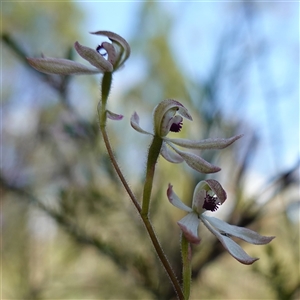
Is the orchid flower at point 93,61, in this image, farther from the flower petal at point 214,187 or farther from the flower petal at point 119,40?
the flower petal at point 214,187

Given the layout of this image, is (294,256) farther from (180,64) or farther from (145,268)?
(180,64)

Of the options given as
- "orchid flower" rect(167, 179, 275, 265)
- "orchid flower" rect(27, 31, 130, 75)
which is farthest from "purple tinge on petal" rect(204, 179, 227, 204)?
"orchid flower" rect(27, 31, 130, 75)

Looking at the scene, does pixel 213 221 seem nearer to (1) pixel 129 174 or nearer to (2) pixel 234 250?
(2) pixel 234 250

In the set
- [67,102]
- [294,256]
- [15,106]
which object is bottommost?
[15,106]

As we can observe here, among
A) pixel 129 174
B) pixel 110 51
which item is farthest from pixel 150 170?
pixel 129 174

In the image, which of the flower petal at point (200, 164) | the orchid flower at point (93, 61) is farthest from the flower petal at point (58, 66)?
the flower petal at point (200, 164)

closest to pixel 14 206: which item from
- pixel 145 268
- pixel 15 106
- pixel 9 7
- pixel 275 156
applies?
pixel 15 106
